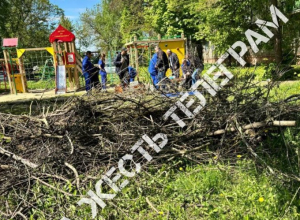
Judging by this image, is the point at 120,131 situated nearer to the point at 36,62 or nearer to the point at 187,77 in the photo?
the point at 187,77

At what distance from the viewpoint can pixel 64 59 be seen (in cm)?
1198

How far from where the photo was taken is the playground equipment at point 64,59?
37.7 feet

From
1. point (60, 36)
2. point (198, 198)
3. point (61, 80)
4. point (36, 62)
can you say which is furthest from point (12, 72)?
point (198, 198)

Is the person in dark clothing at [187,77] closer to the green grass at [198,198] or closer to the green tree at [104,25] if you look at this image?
the green grass at [198,198]

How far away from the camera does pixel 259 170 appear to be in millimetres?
3070

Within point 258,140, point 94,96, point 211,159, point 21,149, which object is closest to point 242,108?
point 258,140

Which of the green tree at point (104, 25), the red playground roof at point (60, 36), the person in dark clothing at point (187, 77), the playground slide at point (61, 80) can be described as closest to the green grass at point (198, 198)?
the person in dark clothing at point (187, 77)

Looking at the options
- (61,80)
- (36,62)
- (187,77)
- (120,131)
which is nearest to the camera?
(120,131)

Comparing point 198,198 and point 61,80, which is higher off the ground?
point 61,80

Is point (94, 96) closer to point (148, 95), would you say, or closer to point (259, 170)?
point (148, 95)

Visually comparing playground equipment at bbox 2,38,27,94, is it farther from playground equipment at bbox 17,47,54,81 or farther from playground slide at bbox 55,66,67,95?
playground slide at bbox 55,66,67,95

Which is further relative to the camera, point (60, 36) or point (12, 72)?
point (12, 72)

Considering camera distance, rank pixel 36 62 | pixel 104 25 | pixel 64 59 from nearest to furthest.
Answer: pixel 64 59, pixel 36 62, pixel 104 25

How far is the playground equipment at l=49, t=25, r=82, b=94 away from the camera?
11477 millimetres
